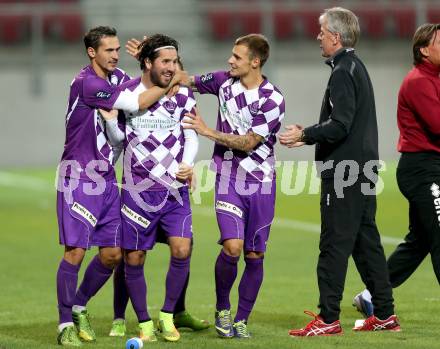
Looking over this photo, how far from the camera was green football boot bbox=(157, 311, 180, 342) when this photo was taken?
7.27 m

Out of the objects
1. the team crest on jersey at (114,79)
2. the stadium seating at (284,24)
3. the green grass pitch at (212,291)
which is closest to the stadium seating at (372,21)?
the stadium seating at (284,24)

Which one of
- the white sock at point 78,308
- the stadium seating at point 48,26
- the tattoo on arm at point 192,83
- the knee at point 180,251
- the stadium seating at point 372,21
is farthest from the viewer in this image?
the stadium seating at point 372,21

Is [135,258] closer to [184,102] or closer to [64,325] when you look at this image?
[64,325]

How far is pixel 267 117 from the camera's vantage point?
7398 mm

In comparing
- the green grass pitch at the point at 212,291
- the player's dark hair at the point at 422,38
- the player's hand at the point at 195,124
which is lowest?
the green grass pitch at the point at 212,291

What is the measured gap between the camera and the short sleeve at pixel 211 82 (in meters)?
7.71

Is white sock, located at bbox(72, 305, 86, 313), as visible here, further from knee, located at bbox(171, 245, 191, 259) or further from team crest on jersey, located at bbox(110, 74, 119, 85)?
team crest on jersey, located at bbox(110, 74, 119, 85)

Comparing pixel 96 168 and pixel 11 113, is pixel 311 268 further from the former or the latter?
pixel 11 113

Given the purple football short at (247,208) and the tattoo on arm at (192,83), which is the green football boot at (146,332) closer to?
the purple football short at (247,208)

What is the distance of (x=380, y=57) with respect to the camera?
2777 cm

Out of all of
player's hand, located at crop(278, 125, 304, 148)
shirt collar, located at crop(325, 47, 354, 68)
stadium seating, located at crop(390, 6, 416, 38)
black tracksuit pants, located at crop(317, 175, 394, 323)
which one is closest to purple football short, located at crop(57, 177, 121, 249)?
player's hand, located at crop(278, 125, 304, 148)

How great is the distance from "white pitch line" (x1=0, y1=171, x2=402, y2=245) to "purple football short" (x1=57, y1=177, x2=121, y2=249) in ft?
20.3

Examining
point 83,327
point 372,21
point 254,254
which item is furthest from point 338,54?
point 372,21

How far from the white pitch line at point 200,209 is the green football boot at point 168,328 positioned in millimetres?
6058
